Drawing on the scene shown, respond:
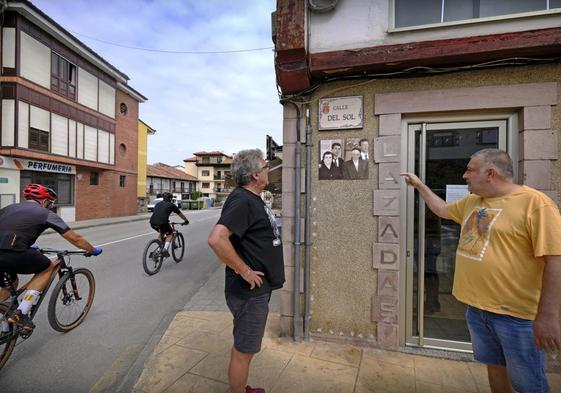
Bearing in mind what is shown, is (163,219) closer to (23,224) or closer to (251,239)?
(23,224)

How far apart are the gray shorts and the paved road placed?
4.34 feet

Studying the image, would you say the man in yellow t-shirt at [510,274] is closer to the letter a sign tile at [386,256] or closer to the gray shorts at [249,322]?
the letter a sign tile at [386,256]

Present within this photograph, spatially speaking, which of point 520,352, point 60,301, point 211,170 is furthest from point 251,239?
point 211,170

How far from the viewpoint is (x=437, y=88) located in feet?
10.0

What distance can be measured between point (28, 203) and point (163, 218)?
3.80m

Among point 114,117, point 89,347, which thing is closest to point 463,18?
point 89,347

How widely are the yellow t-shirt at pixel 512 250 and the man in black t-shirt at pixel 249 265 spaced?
52.4 inches

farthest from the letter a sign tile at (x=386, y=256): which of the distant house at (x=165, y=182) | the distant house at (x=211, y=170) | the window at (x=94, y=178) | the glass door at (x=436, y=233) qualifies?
the distant house at (x=211, y=170)

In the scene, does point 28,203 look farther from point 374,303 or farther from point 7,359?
point 374,303

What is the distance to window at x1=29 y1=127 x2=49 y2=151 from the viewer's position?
15.7 metres

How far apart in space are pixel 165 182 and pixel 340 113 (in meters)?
45.4

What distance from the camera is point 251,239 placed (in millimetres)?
2219

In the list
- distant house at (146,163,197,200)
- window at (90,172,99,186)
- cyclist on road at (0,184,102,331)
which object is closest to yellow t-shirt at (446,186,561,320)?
cyclist on road at (0,184,102,331)

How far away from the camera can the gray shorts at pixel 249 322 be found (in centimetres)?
223
